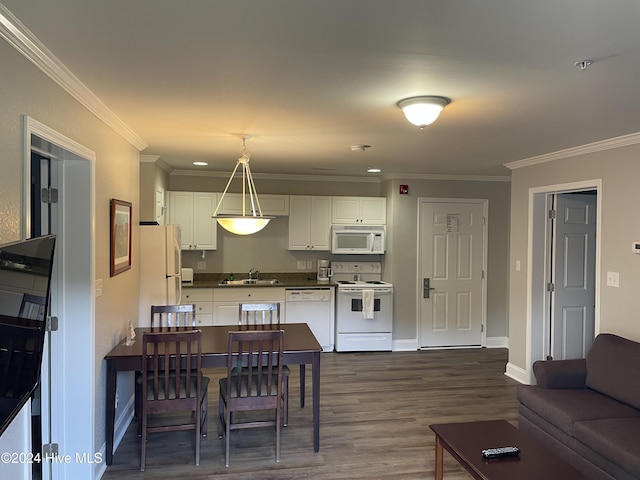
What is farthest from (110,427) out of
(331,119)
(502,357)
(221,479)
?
(502,357)

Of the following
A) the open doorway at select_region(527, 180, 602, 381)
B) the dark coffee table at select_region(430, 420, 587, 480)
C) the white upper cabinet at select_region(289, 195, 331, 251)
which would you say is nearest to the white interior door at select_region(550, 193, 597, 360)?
the open doorway at select_region(527, 180, 602, 381)

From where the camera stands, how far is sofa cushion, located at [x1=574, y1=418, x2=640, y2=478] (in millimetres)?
2426

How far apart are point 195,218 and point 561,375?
4.59 metres

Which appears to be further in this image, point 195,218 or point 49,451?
point 195,218

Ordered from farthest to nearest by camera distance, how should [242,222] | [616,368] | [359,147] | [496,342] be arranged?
[496,342], [359,147], [242,222], [616,368]

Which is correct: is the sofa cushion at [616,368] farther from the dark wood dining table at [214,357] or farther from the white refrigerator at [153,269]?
the white refrigerator at [153,269]

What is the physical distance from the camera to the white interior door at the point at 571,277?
4.70 m

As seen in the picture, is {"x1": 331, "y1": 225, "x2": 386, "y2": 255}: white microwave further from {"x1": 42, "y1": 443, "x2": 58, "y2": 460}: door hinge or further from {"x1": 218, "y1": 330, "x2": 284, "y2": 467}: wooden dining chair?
{"x1": 42, "y1": 443, "x2": 58, "y2": 460}: door hinge

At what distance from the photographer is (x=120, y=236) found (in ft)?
11.2

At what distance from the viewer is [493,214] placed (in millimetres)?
6398

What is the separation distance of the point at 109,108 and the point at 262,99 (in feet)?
3.50

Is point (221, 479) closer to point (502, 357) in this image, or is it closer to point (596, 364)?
point (596, 364)

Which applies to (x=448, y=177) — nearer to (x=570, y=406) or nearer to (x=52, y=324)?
(x=570, y=406)

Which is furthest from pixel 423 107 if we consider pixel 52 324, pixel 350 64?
pixel 52 324
